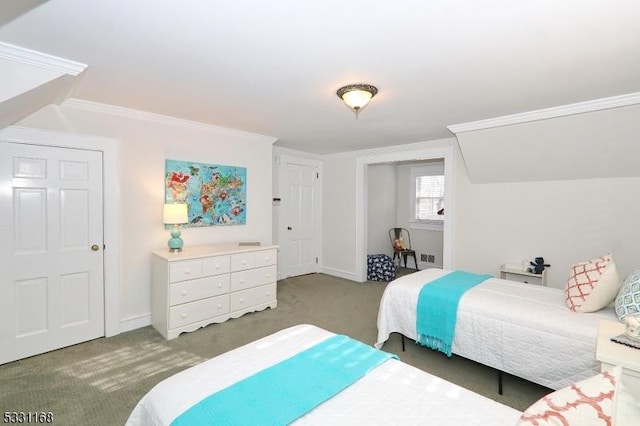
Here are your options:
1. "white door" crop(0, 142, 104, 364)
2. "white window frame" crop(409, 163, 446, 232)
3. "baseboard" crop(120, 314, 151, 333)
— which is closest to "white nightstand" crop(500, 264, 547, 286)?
"white window frame" crop(409, 163, 446, 232)

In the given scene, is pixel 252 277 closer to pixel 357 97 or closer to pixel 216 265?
pixel 216 265

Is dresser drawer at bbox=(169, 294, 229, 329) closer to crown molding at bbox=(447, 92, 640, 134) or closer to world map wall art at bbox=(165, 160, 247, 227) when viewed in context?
world map wall art at bbox=(165, 160, 247, 227)

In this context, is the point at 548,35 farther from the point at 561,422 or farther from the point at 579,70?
the point at 561,422

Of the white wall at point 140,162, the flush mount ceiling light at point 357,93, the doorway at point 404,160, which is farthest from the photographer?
the doorway at point 404,160

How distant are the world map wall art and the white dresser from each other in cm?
39

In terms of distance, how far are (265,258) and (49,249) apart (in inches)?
82.5

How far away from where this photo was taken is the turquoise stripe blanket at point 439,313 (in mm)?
2537

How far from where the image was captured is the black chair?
6.41 metres

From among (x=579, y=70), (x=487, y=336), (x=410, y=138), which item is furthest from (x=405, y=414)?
(x=410, y=138)

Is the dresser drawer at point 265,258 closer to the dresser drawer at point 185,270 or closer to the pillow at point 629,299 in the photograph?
the dresser drawer at point 185,270

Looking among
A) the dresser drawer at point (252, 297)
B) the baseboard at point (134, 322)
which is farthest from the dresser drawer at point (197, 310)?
the baseboard at point (134, 322)

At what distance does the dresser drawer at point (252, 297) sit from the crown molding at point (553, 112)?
9.86ft

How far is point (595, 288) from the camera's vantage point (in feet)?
7.17

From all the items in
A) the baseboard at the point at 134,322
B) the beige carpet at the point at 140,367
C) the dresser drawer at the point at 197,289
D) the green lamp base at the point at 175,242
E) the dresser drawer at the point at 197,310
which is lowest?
the beige carpet at the point at 140,367
